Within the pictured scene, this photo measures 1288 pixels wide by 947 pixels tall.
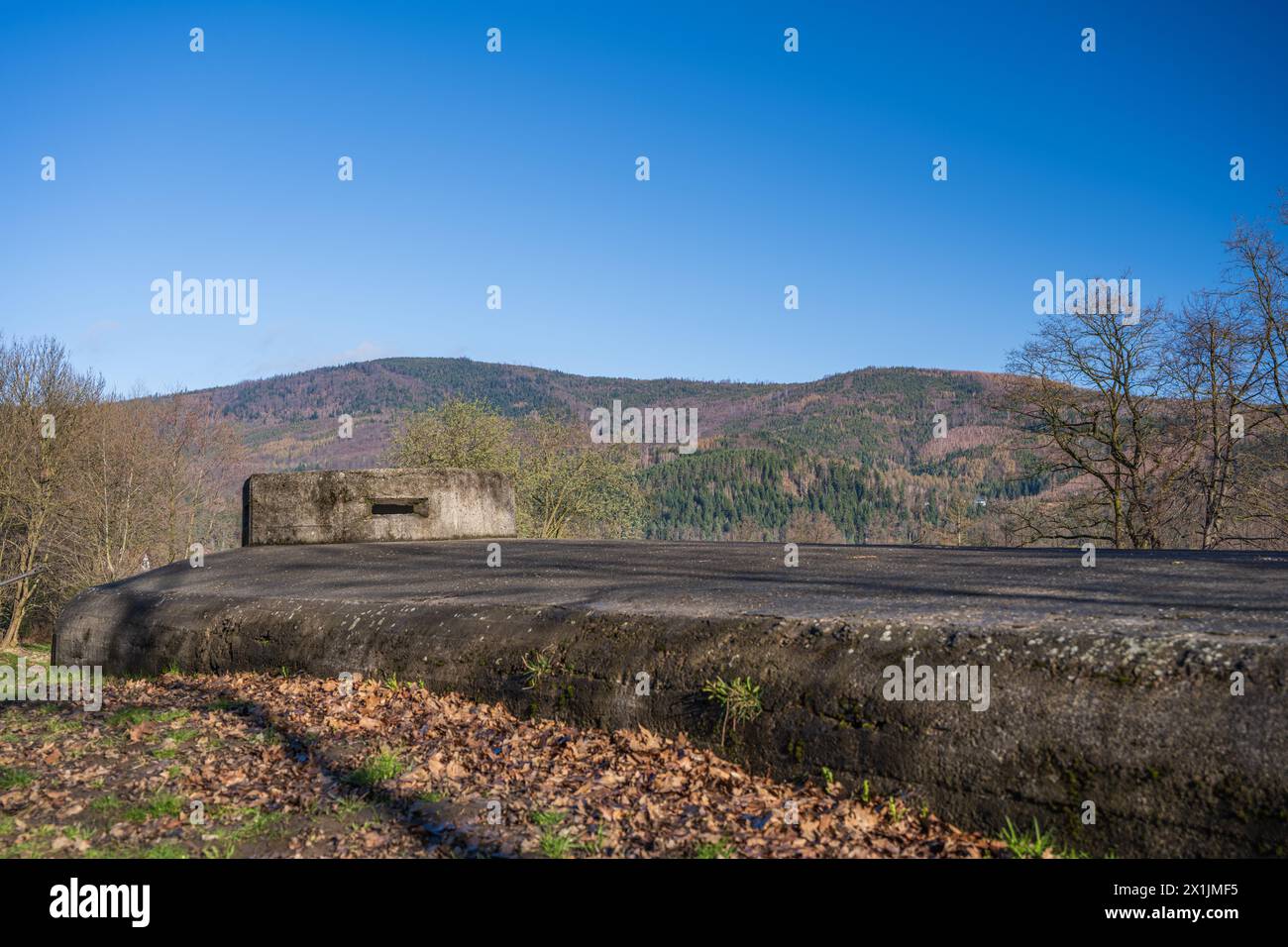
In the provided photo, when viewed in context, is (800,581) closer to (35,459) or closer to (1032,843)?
(1032,843)

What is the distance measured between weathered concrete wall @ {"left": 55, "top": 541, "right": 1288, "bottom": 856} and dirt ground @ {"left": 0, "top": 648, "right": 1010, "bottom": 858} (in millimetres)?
177

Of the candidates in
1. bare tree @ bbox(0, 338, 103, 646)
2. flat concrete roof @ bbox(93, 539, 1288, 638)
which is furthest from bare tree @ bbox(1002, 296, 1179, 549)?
bare tree @ bbox(0, 338, 103, 646)

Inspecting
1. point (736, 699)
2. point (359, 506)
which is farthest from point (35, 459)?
point (736, 699)

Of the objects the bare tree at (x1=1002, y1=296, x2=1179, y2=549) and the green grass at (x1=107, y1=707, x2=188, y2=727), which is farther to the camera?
the bare tree at (x1=1002, y1=296, x2=1179, y2=549)

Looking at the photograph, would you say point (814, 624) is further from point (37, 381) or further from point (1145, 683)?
point (37, 381)

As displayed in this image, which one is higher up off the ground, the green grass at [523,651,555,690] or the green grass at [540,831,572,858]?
the green grass at [523,651,555,690]

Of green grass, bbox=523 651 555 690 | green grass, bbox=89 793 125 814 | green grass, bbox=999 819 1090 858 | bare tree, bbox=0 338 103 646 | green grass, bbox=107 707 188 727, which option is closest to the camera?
green grass, bbox=999 819 1090 858

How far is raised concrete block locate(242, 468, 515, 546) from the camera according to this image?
1113 centimetres

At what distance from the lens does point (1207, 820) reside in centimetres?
327

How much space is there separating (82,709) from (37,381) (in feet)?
108

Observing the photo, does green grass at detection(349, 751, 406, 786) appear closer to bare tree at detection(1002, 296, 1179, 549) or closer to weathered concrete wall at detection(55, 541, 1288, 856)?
weathered concrete wall at detection(55, 541, 1288, 856)

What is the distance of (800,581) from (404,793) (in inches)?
118

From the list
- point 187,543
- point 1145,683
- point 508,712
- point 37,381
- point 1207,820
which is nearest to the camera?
point 1207,820
